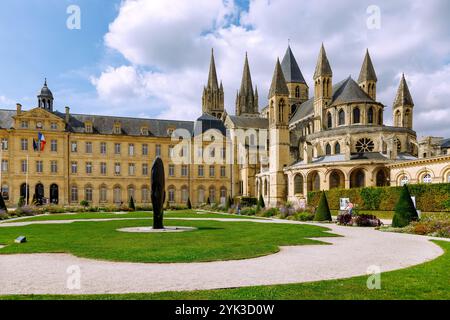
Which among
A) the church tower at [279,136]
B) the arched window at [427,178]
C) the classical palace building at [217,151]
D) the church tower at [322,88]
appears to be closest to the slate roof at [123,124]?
the classical palace building at [217,151]

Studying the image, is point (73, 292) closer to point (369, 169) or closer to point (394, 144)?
point (369, 169)

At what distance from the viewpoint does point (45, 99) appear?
52750mm

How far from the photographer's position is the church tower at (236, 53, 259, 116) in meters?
83.9

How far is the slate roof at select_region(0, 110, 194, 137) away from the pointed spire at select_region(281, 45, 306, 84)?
84.9 ft

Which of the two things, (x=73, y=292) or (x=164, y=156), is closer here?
(x=73, y=292)

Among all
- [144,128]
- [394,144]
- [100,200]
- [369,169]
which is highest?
[144,128]

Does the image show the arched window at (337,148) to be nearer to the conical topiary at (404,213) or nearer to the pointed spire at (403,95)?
the pointed spire at (403,95)

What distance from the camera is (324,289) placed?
672cm

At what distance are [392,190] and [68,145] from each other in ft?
137

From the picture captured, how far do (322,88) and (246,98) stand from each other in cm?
2994

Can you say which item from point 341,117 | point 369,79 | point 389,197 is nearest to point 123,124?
point 341,117

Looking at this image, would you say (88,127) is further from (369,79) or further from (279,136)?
(369,79)
